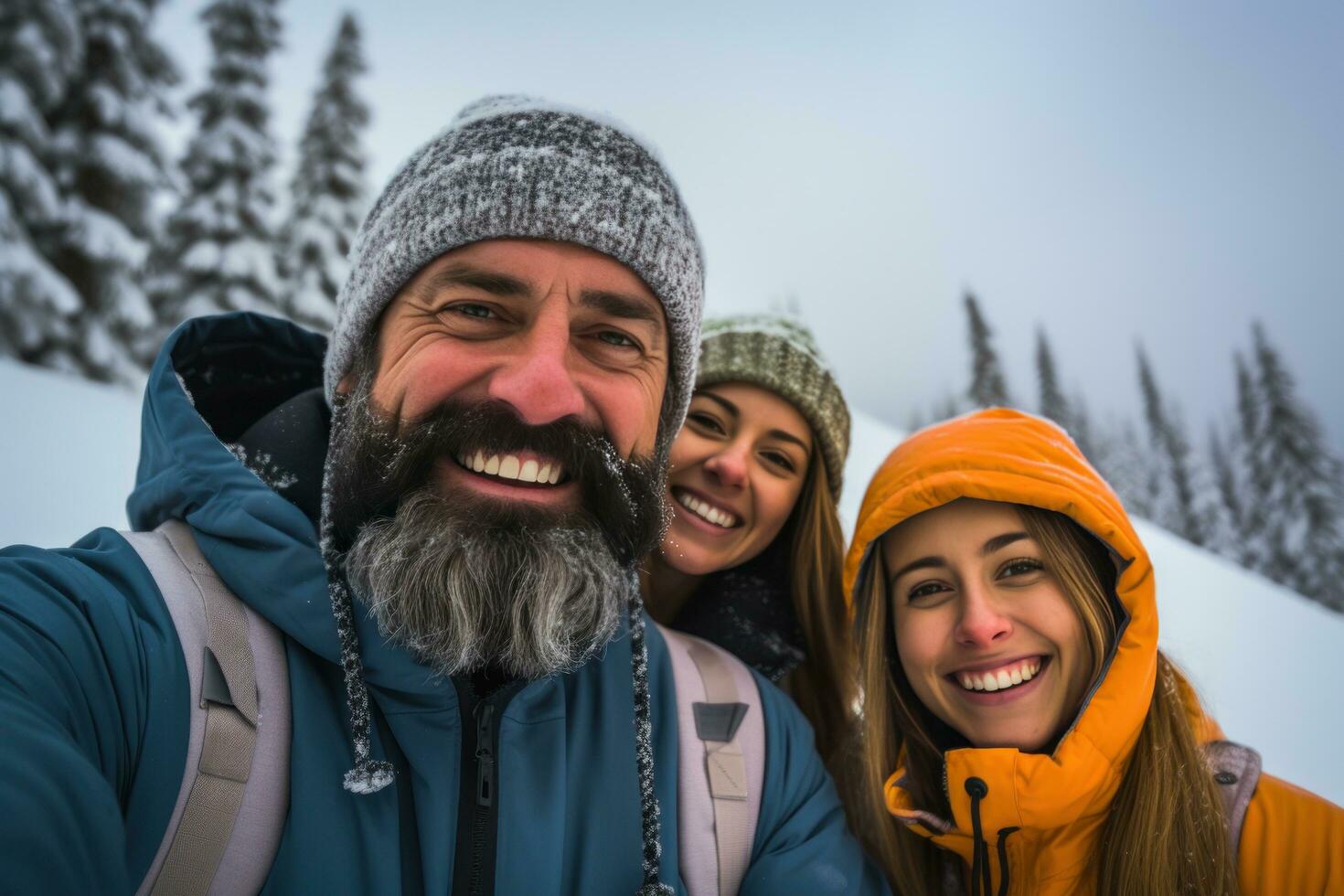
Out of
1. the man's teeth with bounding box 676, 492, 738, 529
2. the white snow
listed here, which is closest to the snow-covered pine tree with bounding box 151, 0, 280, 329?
the white snow

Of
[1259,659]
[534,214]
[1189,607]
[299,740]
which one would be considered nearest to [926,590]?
[534,214]

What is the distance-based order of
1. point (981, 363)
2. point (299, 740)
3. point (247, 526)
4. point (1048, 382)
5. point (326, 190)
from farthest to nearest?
point (1048, 382) < point (981, 363) < point (326, 190) < point (247, 526) < point (299, 740)

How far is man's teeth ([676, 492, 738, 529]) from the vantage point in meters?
3.73

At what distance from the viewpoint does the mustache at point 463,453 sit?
1943 mm

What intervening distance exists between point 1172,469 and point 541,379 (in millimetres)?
45532

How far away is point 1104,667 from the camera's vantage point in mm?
2430

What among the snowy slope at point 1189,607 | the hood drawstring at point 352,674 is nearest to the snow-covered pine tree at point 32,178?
the snowy slope at point 1189,607

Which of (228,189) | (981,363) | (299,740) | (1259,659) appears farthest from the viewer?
(981,363)

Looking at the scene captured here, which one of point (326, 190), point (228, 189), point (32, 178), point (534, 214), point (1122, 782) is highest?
point (326, 190)

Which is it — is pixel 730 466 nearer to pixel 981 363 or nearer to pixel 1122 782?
pixel 1122 782

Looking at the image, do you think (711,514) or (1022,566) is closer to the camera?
(1022,566)

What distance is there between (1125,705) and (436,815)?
2175 mm

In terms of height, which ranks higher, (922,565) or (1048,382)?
(1048,382)

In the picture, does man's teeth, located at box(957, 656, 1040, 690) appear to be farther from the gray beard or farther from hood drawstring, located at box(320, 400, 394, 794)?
hood drawstring, located at box(320, 400, 394, 794)
